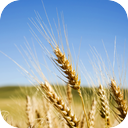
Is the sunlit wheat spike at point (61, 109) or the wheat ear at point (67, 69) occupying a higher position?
the wheat ear at point (67, 69)

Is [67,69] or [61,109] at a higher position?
[67,69]

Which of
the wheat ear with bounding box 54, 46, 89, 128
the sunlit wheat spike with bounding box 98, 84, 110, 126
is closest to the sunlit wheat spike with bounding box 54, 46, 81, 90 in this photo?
the wheat ear with bounding box 54, 46, 89, 128

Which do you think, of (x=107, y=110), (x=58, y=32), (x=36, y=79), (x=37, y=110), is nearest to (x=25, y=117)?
(x=37, y=110)

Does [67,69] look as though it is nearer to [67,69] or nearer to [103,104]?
[67,69]

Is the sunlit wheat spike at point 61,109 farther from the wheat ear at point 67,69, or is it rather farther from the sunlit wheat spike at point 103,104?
the sunlit wheat spike at point 103,104

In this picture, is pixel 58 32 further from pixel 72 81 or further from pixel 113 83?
pixel 113 83

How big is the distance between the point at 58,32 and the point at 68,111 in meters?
0.80

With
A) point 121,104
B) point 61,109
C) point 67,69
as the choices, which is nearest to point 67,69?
point 67,69

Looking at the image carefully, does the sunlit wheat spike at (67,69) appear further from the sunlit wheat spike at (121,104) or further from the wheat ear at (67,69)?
the sunlit wheat spike at (121,104)

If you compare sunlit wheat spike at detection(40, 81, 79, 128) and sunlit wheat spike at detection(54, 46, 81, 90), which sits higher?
sunlit wheat spike at detection(54, 46, 81, 90)

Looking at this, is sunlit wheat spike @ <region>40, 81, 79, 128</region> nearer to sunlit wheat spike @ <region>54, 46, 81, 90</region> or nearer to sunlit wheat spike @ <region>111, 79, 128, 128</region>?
sunlit wheat spike @ <region>54, 46, 81, 90</region>

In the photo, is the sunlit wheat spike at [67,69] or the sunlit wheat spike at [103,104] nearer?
the sunlit wheat spike at [67,69]

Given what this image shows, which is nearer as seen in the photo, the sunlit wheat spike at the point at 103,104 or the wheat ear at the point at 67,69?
the wheat ear at the point at 67,69

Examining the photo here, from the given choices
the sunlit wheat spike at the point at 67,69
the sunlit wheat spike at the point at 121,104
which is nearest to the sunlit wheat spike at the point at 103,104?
the sunlit wheat spike at the point at 121,104
